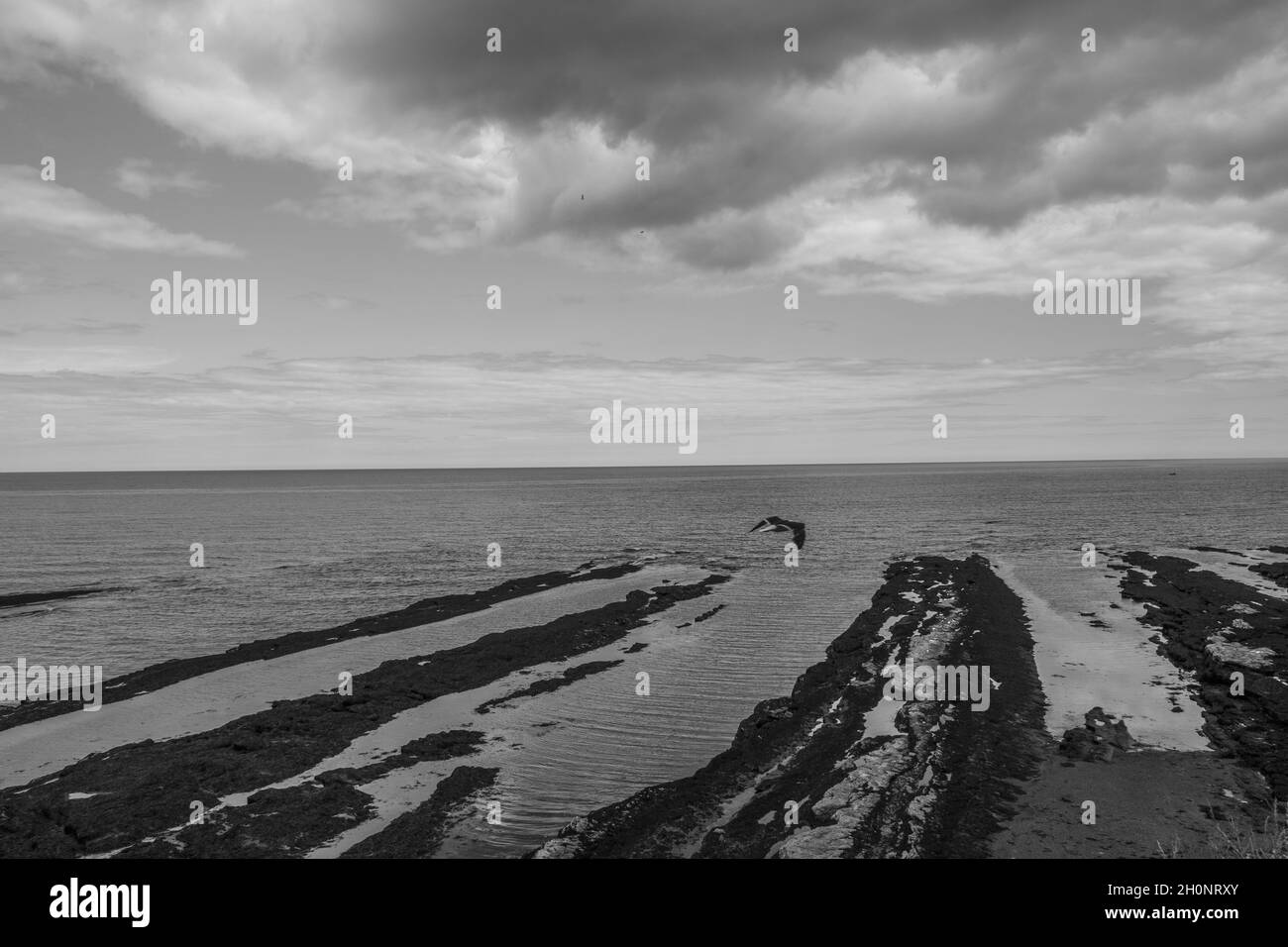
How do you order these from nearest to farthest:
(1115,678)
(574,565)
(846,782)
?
1. (846,782)
2. (1115,678)
3. (574,565)

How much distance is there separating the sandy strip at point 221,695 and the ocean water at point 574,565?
3.39m

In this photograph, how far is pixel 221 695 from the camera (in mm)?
26031

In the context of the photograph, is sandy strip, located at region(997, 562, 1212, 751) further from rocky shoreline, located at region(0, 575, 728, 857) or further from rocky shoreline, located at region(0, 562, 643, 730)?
rocky shoreline, located at region(0, 562, 643, 730)

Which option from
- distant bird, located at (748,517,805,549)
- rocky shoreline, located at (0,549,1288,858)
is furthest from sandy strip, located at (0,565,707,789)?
distant bird, located at (748,517,805,549)

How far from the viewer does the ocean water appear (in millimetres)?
21438

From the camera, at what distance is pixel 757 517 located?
4323 inches

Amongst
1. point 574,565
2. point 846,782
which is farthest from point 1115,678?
point 574,565

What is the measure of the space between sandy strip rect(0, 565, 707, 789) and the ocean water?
339cm

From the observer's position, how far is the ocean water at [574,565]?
70.3 feet

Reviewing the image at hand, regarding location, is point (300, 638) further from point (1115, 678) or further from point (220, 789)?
point (1115, 678)

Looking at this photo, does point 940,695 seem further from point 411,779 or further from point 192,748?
point 192,748

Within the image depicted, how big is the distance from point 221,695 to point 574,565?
34919 mm

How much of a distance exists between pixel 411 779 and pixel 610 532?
66.7 m
